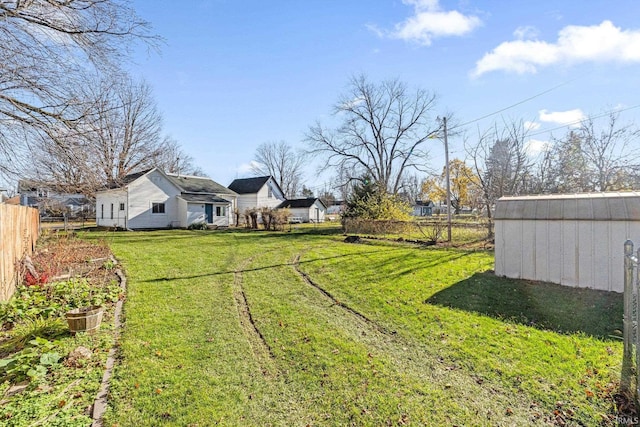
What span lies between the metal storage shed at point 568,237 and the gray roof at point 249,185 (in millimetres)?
29614

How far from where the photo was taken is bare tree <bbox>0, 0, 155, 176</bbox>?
5.79 meters

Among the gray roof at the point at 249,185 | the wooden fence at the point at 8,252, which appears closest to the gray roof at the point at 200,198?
the gray roof at the point at 249,185

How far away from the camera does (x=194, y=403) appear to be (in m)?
3.20

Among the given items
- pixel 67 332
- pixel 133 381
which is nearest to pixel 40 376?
pixel 133 381

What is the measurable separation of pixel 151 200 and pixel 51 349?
21833 millimetres

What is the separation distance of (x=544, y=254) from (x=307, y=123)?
2854 cm

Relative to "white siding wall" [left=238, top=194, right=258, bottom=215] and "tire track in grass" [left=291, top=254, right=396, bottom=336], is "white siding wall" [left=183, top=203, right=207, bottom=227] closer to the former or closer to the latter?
"white siding wall" [left=238, top=194, right=258, bottom=215]

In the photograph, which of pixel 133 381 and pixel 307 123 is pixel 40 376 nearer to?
pixel 133 381

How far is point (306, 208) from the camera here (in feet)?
129

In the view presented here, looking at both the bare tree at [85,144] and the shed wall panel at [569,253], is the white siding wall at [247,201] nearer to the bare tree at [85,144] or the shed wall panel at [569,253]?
the bare tree at [85,144]

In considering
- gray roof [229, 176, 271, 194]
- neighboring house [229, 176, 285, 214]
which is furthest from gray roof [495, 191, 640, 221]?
gray roof [229, 176, 271, 194]

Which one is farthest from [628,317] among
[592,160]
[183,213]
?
[183,213]

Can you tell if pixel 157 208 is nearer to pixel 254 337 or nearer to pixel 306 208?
pixel 306 208

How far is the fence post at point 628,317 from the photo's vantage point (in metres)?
3.23
